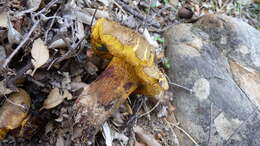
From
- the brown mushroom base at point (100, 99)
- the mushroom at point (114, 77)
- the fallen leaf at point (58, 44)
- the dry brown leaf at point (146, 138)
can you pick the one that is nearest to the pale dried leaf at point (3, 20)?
the fallen leaf at point (58, 44)

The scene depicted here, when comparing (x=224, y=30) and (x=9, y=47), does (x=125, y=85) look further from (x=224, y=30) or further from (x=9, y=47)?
(x=224, y=30)

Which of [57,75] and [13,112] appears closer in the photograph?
[13,112]

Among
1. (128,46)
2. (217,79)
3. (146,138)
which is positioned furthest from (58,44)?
(217,79)

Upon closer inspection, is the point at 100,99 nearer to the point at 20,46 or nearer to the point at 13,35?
the point at 20,46

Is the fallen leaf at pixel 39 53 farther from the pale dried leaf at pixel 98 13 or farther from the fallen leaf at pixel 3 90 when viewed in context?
the pale dried leaf at pixel 98 13

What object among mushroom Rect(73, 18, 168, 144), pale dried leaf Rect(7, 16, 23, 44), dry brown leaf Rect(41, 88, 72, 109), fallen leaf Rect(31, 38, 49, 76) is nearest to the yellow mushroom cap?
mushroom Rect(73, 18, 168, 144)

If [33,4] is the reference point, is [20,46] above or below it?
below

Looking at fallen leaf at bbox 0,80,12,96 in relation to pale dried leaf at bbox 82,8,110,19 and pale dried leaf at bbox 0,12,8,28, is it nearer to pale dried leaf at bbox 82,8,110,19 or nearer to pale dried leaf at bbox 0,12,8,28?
pale dried leaf at bbox 0,12,8,28

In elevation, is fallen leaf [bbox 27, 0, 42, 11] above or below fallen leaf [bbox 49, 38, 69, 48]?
above
